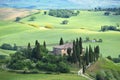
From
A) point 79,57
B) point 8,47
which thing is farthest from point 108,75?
point 8,47

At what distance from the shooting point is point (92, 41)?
147 metres

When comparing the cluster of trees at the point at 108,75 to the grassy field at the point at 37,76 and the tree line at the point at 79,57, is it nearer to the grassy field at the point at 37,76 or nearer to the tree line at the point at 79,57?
the tree line at the point at 79,57

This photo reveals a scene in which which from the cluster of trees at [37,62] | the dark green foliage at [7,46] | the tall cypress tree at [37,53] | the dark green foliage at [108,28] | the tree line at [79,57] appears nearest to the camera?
the cluster of trees at [37,62]

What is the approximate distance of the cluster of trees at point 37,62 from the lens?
91250mm

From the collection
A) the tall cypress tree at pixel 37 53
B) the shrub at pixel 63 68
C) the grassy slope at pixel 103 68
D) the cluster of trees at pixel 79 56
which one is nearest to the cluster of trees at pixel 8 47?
the cluster of trees at pixel 79 56

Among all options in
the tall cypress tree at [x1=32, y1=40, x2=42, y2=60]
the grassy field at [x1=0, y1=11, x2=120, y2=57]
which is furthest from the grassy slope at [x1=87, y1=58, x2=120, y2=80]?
the grassy field at [x1=0, y1=11, x2=120, y2=57]

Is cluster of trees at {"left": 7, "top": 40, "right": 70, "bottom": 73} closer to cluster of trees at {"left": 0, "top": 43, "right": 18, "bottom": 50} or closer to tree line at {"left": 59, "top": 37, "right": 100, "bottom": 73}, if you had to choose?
tree line at {"left": 59, "top": 37, "right": 100, "bottom": 73}

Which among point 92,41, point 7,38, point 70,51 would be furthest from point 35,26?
point 70,51

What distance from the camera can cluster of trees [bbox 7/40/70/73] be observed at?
299ft

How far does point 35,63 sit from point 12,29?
8447cm

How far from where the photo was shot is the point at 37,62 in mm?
93812

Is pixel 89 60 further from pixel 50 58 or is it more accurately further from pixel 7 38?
pixel 7 38

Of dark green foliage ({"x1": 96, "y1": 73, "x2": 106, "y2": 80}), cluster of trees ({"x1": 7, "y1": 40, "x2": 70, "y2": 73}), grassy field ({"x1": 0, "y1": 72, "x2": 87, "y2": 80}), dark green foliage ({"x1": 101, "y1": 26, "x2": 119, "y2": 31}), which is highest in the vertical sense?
cluster of trees ({"x1": 7, "y1": 40, "x2": 70, "y2": 73})

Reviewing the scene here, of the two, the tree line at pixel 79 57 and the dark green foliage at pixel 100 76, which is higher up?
the tree line at pixel 79 57
